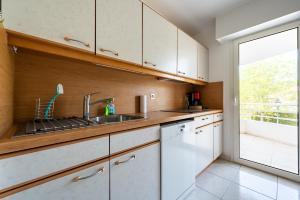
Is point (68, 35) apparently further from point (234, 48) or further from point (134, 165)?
point (234, 48)

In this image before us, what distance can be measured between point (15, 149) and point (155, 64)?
1.28 m

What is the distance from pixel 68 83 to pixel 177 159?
1.24 m

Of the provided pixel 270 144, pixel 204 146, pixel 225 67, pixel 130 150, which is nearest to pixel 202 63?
pixel 225 67

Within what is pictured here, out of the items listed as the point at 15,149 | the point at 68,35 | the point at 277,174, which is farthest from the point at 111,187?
the point at 277,174

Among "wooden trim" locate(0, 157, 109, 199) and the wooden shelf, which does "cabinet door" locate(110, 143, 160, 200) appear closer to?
"wooden trim" locate(0, 157, 109, 199)

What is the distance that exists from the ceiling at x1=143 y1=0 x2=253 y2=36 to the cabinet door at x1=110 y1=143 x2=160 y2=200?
74.9 inches

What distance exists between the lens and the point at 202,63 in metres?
2.35

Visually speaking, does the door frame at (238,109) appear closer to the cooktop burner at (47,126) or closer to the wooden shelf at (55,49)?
the wooden shelf at (55,49)

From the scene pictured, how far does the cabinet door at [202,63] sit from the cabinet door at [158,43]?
745 mm

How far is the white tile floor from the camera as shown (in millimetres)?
1412

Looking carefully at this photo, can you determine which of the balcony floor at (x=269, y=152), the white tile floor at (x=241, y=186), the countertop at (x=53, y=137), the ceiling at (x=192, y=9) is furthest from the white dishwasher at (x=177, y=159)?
the ceiling at (x=192, y=9)

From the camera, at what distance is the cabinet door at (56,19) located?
693 mm

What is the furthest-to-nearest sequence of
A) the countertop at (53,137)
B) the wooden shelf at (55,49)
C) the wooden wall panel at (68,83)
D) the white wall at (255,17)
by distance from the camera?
the white wall at (255,17) → the wooden wall panel at (68,83) → the wooden shelf at (55,49) → the countertop at (53,137)

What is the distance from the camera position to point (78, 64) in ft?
3.96
